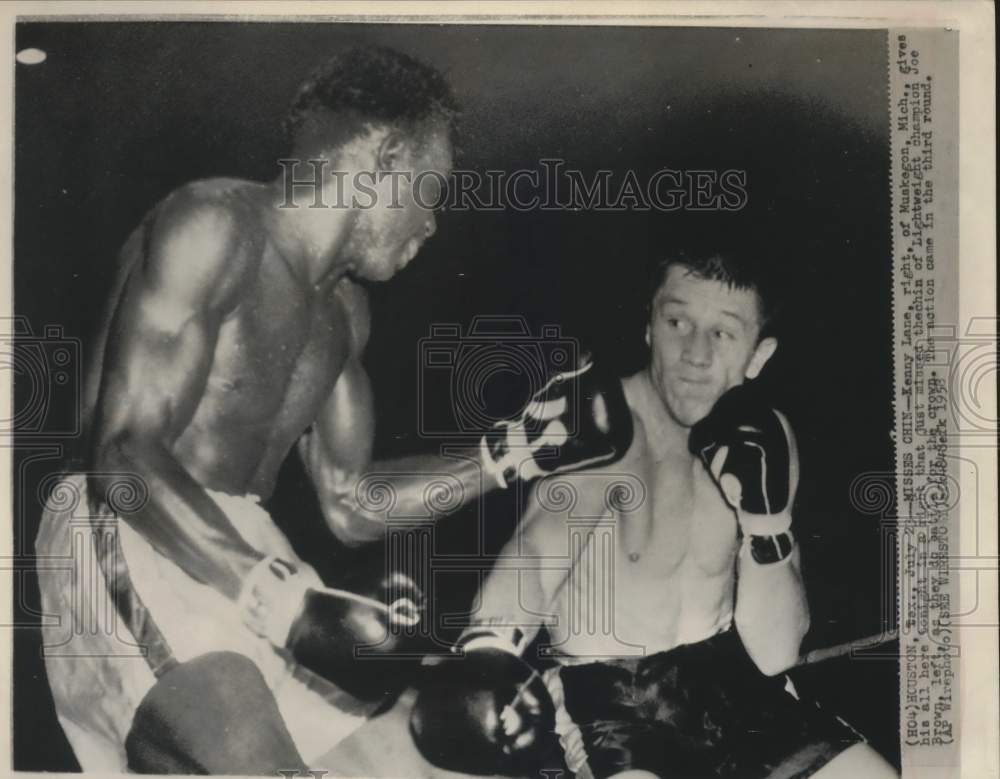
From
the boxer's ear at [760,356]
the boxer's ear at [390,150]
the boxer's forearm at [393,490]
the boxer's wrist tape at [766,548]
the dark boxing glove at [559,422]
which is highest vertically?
the boxer's ear at [390,150]

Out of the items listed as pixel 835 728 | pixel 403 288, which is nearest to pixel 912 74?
pixel 403 288

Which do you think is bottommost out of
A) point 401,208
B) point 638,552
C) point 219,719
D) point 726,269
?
point 219,719

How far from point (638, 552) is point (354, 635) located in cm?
55

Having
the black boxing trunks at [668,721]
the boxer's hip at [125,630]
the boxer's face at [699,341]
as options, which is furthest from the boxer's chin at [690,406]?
the boxer's hip at [125,630]

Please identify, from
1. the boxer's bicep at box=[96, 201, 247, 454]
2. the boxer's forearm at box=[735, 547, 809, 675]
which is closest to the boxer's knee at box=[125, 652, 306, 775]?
the boxer's bicep at box=[96, 201, 247, 454]

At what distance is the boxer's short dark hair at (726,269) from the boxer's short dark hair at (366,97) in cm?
47

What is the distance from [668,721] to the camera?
154cm

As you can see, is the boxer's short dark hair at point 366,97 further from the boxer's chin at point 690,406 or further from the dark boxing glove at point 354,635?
the dark boxing glove at point 354,635

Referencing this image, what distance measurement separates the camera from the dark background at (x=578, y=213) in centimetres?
155

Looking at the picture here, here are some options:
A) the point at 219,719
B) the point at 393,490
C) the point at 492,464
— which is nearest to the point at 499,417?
the point at 492,464

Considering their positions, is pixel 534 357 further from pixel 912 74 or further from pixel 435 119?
pixel 912 74

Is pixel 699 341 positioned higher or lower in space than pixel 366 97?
lower

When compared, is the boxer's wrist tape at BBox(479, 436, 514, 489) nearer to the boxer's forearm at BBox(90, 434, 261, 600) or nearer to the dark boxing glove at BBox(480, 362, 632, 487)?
the dark boxing glove at BBox(480, 362, 632, 487)

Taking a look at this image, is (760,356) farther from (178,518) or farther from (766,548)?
(178,518)
